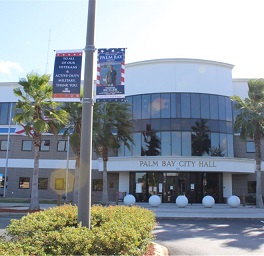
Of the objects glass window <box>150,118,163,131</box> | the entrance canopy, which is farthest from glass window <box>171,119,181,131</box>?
the entrance canopy

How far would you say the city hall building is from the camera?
32.3m

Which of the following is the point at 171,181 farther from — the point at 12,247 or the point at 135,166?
the point at 12,247

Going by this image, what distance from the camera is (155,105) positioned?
3378 centimetres

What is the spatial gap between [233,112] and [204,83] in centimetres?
465

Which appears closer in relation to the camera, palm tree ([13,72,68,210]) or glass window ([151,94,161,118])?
palm tree ([13,72,68,210])

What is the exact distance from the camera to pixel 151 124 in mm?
33375

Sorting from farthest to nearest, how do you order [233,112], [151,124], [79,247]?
[233,112] → [151,124] → [79,247]

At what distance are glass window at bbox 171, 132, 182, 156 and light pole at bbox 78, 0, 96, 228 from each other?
25.5m

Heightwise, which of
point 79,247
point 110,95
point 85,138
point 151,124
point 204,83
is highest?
point 204,83

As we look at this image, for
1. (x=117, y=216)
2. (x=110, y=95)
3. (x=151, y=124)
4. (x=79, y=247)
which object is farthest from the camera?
(x=151, y=124)

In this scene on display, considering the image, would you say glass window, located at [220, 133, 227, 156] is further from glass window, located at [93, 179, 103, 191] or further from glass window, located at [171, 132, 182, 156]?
glass window, located at [93, 179, 103, 191]

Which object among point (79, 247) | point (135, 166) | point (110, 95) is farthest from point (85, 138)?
point (135, 166)

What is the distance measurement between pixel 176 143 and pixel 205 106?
4.80 metres

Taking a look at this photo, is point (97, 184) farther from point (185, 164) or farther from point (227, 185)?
point (227, 185)
